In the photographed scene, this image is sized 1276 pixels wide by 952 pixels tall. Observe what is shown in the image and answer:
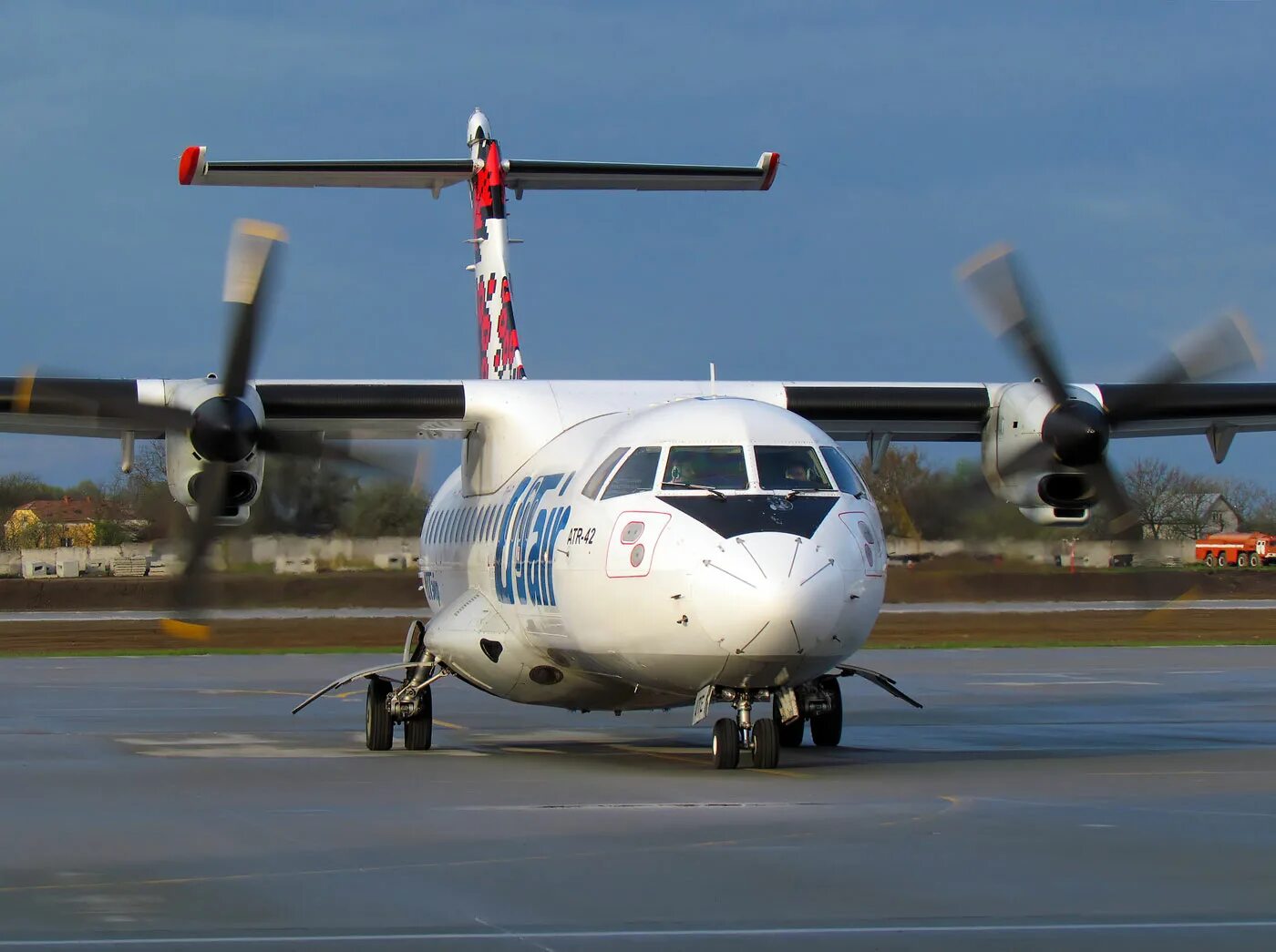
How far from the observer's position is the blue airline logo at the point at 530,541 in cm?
1393

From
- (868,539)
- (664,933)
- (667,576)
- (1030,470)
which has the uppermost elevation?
(1030,470)

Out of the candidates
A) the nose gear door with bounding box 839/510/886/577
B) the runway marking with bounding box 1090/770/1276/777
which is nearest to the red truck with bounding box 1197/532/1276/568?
the runway marking with bounding box 1090/770/1276/777

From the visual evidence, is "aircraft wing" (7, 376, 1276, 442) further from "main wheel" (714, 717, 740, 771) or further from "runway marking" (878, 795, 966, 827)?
"runway marking" (878, 795, 966, 827)

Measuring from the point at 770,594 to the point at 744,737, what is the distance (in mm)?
1618

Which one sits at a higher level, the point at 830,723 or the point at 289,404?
the point at 289,404

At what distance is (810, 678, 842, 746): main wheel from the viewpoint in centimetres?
1526

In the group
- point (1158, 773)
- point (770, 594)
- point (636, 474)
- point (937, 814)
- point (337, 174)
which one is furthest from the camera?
point (337, 174)

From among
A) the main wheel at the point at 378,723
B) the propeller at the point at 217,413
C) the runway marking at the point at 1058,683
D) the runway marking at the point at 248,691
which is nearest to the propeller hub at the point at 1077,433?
the main wheel at the point at 378,723

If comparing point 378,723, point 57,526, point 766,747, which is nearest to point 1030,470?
point 766,747

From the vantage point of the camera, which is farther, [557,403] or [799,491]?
[557,403]

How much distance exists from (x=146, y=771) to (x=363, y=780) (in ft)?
5.95

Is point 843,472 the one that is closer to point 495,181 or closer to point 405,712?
point 405,712

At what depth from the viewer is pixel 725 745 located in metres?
12.7

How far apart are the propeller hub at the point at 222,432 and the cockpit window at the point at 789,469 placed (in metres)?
4.90
